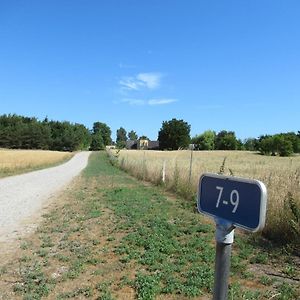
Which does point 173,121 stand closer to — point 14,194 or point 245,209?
point 14,194

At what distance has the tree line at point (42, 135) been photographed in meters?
108

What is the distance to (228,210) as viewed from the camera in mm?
1878

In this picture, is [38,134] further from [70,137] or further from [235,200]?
[235,200]

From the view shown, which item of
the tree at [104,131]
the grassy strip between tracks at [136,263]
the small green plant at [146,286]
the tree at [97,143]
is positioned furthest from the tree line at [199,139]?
the small green plant at [146,286]

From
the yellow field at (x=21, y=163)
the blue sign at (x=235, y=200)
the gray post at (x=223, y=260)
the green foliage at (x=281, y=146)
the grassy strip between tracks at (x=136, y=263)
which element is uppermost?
the green foliage at (x=281, y=146)

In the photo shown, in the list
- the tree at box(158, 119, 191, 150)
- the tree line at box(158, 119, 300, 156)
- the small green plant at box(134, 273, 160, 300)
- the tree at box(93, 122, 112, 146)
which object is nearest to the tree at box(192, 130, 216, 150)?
the tree line at box(158, 119, 300, 156)

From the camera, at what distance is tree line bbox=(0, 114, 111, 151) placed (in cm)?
10825

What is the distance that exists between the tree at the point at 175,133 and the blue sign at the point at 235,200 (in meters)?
110

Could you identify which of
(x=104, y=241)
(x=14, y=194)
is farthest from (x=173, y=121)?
(x=104, y=241)

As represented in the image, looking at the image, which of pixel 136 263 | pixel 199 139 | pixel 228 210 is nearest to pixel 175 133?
pixel 199 139

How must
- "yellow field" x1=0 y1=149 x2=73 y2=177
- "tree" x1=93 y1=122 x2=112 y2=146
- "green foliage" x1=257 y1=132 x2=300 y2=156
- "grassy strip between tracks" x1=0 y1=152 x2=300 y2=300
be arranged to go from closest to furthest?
"grassy strip between tracks" x1=0 y1=152 x2=300 y2=300 < "yellow field" x1=0 y1=149 x2=73 y2=177 < "green foliage" x1=257 y1=132 x2=300 y2=156 < "tree" x1=93 y1=122 x2=112 y2=146

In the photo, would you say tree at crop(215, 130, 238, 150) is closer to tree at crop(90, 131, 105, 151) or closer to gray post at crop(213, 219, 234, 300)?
tree at crop(90, 131, 105, 151)

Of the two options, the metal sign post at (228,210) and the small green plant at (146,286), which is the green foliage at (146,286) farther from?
the metal sign post at (228,210)

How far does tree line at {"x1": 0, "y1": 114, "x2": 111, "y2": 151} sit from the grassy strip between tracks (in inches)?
4067
